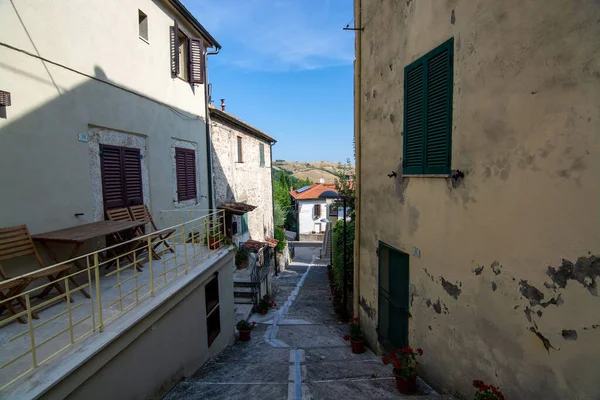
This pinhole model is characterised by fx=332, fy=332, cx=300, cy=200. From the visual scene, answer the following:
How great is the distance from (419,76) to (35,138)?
219 inches

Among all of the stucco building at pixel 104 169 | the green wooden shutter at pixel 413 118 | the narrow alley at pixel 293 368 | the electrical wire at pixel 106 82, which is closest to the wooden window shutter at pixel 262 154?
the electrical wire at pixel 106 82

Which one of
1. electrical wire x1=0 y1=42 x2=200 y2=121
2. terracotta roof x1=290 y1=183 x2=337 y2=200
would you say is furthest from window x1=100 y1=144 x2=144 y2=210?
terracotta roof x1=290 y1=183 x2=337 y2=200

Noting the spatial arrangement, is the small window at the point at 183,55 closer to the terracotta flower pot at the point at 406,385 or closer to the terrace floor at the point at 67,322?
the terrace floor at the point at 67,322

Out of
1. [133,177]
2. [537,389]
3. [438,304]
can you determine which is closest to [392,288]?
[438,304]

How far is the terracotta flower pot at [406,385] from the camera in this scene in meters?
4.54

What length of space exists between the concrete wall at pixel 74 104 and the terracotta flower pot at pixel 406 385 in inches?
219

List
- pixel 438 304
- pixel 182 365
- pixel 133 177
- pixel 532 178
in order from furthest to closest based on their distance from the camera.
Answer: pixel 133 177
pixel 182 365
pixel 438 304
pixel 532 178

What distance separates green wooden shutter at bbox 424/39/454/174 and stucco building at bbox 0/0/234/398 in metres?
4.14

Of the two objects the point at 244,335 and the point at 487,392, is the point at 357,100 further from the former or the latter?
the point at 244,335

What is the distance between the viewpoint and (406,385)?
456cm

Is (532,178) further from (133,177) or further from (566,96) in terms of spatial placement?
(133,177)

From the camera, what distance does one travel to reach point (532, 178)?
305cm

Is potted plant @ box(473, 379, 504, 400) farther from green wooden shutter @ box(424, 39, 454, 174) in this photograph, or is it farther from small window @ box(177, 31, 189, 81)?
small window @ box(177, 31, 189, 81)

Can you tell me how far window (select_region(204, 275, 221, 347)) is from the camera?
22.4 feet
